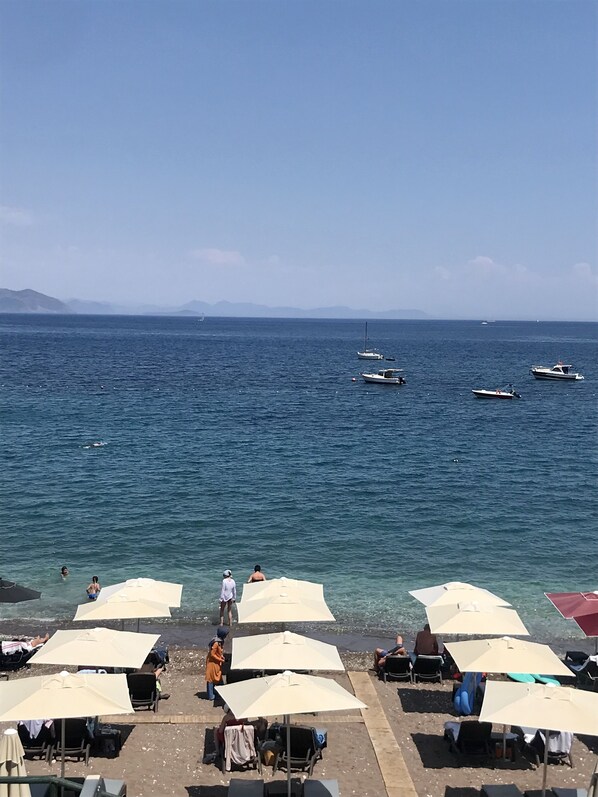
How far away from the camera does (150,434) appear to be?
4909 cm

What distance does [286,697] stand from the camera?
9898 mm

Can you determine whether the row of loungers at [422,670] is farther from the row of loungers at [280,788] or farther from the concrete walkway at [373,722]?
the row of loungers at [280,788]

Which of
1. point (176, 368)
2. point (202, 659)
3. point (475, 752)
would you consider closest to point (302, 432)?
point (202, 659)

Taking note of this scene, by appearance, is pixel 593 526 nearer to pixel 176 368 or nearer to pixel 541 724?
pixel 541 724

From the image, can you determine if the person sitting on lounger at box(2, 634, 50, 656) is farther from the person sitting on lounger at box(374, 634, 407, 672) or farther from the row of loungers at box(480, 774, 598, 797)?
the row of loungers at box(480, 774, 598, 797)

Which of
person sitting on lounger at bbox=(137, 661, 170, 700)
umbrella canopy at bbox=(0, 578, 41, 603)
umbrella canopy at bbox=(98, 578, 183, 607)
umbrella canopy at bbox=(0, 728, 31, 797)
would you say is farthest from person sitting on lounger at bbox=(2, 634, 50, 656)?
umbrella canopy at bbox=(0, 728, 31, 797)

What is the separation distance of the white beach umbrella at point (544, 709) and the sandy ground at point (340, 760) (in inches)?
58.3

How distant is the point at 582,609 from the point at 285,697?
684cm

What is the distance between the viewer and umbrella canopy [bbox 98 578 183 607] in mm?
15625

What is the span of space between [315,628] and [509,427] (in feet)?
130

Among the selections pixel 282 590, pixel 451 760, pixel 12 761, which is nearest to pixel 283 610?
pixel 282 590

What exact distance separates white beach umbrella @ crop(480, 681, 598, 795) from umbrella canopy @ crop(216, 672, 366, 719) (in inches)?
71.0

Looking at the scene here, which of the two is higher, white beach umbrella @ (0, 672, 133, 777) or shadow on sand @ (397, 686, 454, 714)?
white beach umbrella @ (0, 672, 133, 777)

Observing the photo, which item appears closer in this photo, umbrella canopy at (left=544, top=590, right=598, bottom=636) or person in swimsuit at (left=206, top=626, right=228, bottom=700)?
person in swimsuit at (left=206, top=626, right=228, bottom=700)
